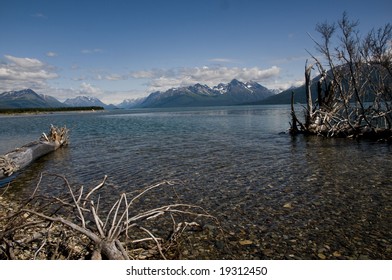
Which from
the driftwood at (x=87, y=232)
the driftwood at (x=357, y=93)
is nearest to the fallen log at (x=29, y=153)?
the driftwood at (x=87, y=232)

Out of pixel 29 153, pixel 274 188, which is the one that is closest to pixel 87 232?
pixel 274 188

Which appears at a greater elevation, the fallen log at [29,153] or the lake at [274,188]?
the fallen log at [29,153]

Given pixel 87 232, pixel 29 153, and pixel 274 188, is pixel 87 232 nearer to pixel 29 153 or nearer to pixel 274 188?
pixel 274 188

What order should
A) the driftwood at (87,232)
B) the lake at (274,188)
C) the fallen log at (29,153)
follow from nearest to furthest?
the driftwood at (87,232) < the lake at (274,188) < the fallen log at (29,153)

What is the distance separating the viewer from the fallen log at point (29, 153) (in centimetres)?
1489

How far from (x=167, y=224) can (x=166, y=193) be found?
9.78 feet

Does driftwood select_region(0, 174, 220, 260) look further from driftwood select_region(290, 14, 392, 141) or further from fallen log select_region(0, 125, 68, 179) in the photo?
driftwood select_region(290, 14, 392, 141)

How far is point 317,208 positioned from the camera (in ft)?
29.4

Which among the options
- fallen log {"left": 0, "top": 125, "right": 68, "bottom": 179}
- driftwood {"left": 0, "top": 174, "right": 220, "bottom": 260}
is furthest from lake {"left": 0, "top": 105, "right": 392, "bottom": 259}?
driftwood {"left": 0, "top": 174, "right": 220, "bottom": 260}

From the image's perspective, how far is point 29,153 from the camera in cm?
1909

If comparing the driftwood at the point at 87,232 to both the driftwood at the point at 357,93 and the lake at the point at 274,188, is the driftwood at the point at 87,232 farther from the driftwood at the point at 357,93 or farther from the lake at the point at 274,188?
the driftwood at the point at 357,93

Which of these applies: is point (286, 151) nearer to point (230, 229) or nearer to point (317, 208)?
point (317, 208)
